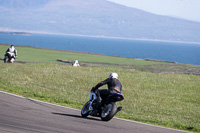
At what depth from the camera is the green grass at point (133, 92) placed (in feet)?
49.1

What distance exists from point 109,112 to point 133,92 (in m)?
9.44

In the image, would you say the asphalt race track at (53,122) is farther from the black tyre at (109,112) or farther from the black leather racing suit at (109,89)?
the black leather racing suit at (109,89)

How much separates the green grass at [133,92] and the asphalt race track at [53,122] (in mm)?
1856

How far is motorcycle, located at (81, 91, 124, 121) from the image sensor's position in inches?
473

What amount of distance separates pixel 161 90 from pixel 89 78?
526cm

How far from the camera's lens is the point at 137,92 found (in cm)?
2138

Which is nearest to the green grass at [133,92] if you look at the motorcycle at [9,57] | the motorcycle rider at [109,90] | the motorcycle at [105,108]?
the motorcycle at [105,108]

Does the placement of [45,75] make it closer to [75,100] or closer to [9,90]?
[9,90]

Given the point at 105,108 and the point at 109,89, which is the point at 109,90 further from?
the point at 105,108

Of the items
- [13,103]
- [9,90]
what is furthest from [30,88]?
[13,103]

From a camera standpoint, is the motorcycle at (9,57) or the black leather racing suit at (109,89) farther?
the motorcycle at (9,57)

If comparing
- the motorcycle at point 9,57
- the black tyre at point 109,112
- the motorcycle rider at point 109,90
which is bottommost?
the black tyre at point 109,112

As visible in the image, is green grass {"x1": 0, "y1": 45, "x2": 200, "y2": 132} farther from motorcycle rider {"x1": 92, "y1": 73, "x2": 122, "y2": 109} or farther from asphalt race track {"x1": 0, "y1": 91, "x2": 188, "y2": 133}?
motorcycle rider {"x1": 92, "y1": 73, "x2": 122, "y2": 109}

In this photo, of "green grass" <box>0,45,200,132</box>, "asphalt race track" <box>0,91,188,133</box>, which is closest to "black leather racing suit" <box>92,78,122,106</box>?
"asphalt race track" <box>0,91,188,133</box>
